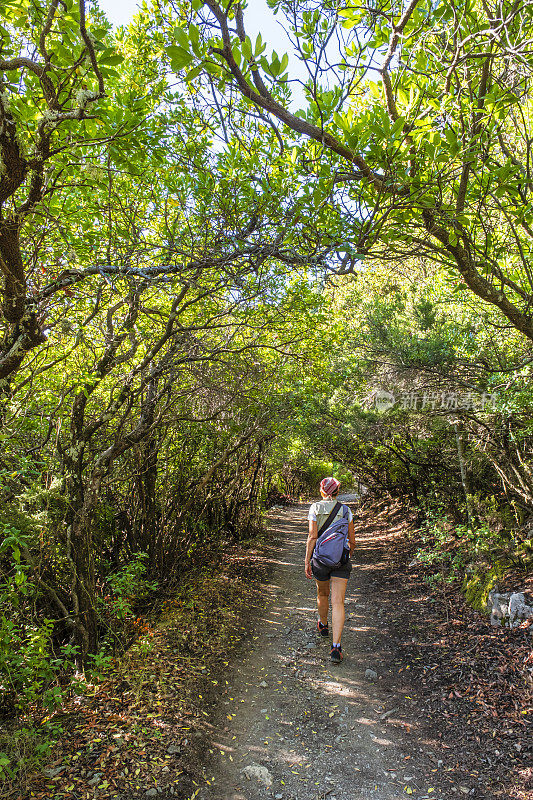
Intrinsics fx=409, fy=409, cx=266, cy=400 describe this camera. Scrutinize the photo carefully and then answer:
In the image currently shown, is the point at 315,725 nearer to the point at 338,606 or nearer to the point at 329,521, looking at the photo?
the point at 338,606

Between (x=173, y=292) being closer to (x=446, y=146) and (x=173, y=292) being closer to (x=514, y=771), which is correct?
(x=446, y=146)

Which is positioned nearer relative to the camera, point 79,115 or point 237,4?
point 79,115

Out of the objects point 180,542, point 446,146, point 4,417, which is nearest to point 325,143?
point 446,146

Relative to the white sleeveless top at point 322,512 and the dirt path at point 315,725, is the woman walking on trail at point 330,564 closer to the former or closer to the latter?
the white sleeveless top at point 322,512

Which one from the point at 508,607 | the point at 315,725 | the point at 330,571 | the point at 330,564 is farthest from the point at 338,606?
the point at 508,607

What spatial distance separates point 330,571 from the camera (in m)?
4.57

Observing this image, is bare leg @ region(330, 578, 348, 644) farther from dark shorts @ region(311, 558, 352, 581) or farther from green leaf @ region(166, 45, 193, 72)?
green leaf @ region(166, 45, 193, 72)

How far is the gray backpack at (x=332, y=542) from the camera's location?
4504 millimetres

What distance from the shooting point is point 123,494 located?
18.5 feet

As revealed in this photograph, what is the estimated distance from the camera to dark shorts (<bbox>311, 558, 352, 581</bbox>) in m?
4.52

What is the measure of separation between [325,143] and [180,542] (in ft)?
18.8

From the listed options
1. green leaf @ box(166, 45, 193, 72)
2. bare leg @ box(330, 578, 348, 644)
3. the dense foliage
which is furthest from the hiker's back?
green leaf @ box(166, 45, 193, 72)

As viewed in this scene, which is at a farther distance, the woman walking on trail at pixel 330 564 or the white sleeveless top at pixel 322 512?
the white sleeveless top at pixel 322 512

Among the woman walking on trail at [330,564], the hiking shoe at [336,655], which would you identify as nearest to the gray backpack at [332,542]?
the woman walking on trail at [330,564]
